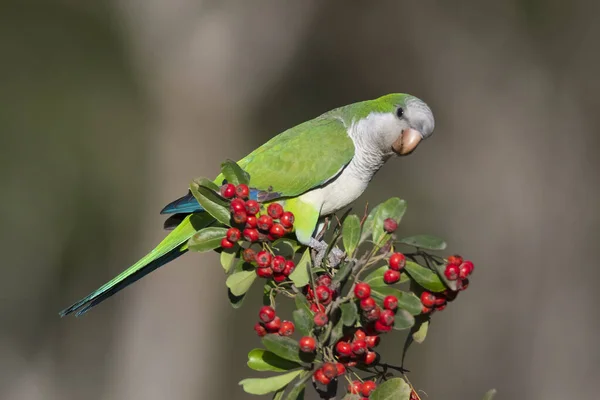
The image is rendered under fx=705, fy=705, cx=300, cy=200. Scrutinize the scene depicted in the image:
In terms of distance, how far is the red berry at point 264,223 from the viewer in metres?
2.05

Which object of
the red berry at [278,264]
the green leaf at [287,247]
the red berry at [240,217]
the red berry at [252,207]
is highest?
the red berry at [252,207]

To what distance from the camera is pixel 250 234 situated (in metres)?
→ 2.03

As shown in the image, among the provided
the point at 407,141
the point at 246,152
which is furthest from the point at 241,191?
the point at 246,152

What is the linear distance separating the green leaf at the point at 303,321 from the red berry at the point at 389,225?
1.17ft

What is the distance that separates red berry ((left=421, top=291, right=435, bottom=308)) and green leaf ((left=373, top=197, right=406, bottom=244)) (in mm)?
232

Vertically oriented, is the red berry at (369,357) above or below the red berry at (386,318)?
below

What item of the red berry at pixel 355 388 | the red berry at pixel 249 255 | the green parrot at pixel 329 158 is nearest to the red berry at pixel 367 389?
the red berry at pixel 355 388

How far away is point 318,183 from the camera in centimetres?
293

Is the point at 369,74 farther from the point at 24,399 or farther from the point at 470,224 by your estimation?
the point at 24,399

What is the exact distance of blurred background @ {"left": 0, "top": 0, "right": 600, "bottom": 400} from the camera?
6207mm

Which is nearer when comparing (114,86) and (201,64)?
(201,64)

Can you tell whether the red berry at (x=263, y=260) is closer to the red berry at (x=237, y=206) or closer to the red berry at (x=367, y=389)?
the red berry at (x=237, y=206)

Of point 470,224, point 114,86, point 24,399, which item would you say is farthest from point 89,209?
point 470,224

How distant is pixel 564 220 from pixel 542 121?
1011mm
